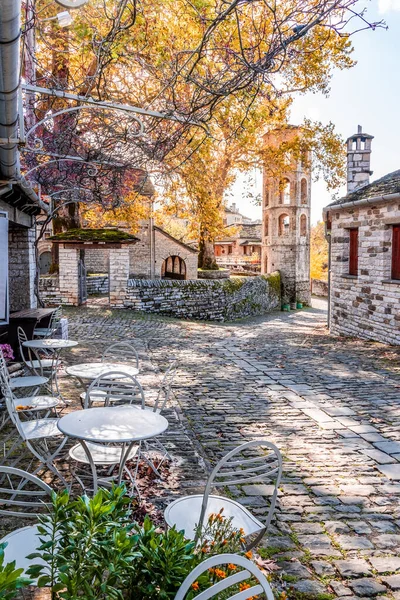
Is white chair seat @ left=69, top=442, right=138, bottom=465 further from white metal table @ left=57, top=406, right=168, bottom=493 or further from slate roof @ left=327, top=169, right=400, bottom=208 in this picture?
slate roof @ left=327, top=169, right=400, bottom=208

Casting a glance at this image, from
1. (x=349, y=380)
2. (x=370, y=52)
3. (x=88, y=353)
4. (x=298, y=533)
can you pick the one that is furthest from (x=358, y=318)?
(x=298, y=533)

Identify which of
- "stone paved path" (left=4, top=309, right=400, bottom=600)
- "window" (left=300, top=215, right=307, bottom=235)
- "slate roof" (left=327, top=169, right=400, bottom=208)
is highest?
"window" (left=300, top=215, right=307, bottom=235)

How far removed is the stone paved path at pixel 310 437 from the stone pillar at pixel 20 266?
158 centimetres

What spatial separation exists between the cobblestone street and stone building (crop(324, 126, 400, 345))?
3.40ft

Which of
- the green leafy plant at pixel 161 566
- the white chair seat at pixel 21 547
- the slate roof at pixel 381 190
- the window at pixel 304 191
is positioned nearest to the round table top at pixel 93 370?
the white chair seat at pixel 21 547

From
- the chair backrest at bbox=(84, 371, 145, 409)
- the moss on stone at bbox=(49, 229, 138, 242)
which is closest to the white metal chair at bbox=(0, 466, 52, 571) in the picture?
the chair backrest at bbox=(84, 371, 145, 409)

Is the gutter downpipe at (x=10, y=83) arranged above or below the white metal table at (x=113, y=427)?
above

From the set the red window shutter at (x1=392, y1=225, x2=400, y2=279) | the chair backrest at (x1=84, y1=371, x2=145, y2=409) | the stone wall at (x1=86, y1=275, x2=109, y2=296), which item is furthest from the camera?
the stone wall at (x1=86, y1=275, x2=109, y2=296)

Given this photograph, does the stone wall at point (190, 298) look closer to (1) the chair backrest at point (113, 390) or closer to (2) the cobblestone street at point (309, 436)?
(2) the cobblestone street at point (309, 436)

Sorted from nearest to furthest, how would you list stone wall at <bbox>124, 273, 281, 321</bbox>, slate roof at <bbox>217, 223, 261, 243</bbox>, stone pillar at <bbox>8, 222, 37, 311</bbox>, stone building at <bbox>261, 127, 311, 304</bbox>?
1. stone pillar at <bbox>8, 222, 37, 311</bbox>
2. stone wall at <bbox>124, 273, 281, 321</bbox>
3. stone building at <bbox>261, 127, 311, 304</bbox>
4. slate roof at <bbox>217, 223, 261, 243</bbox>

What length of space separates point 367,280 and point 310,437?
26.4 feet

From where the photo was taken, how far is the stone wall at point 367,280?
11398 millimetres

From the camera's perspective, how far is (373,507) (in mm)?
3723

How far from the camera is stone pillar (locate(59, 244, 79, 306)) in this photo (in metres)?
16.4
